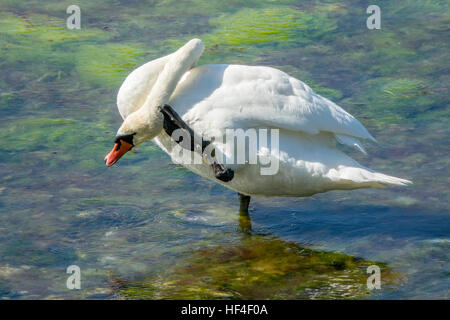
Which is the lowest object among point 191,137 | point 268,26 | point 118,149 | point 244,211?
point 244,211

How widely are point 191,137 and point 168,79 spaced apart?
43 cm

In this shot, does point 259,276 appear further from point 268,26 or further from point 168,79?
point 268,26

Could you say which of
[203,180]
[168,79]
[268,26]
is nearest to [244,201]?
[203,180]

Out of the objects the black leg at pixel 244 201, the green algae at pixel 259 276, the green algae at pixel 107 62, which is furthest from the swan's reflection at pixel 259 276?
the green algae at pixel 107 62

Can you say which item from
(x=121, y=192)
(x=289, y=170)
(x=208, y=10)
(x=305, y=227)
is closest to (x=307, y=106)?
(x=289, y=170)

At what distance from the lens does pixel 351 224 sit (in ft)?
21.3

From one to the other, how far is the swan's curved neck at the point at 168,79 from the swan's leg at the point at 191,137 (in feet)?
0.26

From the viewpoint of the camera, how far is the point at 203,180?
7.34 metres

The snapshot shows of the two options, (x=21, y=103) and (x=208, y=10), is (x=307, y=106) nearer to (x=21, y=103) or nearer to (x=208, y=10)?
(x=21, y=103)

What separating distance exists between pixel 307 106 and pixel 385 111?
277 cm

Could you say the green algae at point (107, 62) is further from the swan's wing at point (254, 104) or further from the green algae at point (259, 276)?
the green algae at point (259, 276)

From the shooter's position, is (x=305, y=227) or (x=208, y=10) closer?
(x=305, y=227)

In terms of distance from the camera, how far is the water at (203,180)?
5.80 m

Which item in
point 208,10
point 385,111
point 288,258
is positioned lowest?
point 288,258
